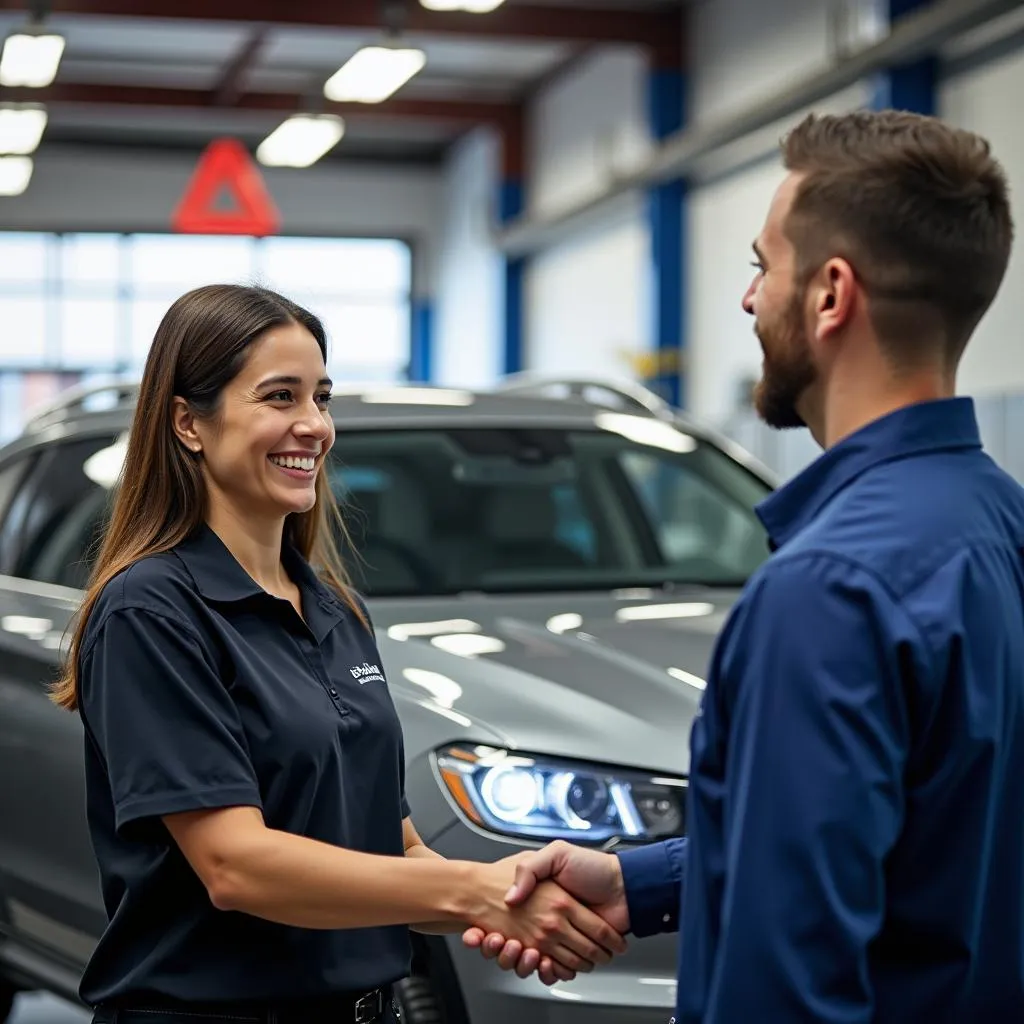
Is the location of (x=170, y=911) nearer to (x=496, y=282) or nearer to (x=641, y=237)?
(x=641, y=237)

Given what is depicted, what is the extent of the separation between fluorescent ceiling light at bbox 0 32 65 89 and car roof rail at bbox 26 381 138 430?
8.33 meters

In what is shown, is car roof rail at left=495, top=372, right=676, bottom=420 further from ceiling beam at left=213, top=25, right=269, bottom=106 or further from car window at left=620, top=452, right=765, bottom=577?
ceiling beam at left=213, top=25, right=269, bottom=106

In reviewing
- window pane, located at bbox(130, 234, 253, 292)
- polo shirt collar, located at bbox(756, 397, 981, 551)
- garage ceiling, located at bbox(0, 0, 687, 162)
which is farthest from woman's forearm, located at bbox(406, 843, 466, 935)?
window pane, located at bbox(130, 234, 253, 292)

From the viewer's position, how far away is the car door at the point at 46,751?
141 inches

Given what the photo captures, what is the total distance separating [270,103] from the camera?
18344mm

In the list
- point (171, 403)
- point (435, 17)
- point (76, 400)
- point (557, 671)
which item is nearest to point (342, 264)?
point (435, 17)

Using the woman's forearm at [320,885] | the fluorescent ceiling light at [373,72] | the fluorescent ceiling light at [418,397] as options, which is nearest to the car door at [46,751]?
the fluorescent ceiling light at [418,397]

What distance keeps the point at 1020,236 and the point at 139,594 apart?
835 centimetres

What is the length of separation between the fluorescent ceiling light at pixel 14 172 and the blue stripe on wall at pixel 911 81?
10.1 metres

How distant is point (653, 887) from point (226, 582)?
24.9 inches

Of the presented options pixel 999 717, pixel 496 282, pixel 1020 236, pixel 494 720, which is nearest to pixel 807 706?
pixel 999 717

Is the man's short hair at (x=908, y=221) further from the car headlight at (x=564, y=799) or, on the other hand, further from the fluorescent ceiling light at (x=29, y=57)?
the fluorescent ceiling light at (x=29, y=57)

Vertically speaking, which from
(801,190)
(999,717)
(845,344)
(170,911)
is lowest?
(170,911)

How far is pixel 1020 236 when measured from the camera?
31.7 ft
